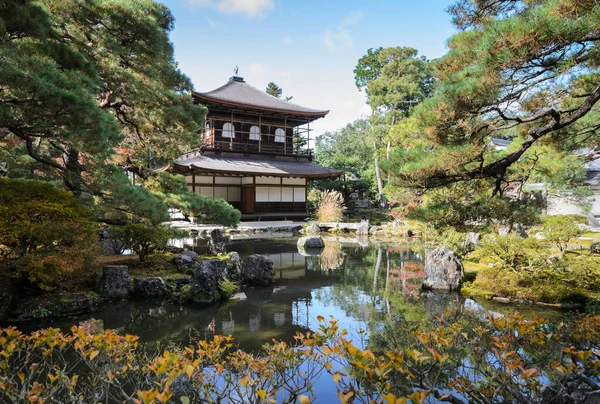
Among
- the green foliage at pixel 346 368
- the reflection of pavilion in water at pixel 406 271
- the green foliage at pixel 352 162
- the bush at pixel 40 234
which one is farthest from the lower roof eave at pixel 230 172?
the green foliage at pixel 346 368

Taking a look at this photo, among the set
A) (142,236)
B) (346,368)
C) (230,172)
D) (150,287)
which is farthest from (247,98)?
(346,368)

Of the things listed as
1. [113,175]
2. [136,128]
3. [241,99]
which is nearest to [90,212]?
[113,175]

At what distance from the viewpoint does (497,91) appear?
3.43 m

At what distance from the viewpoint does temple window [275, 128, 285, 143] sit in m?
20.1

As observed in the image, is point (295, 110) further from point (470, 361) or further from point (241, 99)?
point (470, 361)

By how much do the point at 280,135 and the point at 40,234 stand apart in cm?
1598

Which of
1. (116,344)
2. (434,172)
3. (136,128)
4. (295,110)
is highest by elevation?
(295,110)

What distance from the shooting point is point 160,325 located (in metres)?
5.07

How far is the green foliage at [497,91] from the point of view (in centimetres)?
294

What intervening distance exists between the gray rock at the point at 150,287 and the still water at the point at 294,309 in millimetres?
269

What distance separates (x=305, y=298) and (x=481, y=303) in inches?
111

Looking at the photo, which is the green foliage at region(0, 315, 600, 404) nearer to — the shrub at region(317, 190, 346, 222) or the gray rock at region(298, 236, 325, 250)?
the gray rock at region(298, 236, 325, 250)

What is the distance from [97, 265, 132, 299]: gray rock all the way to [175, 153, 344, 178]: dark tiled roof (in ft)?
31.3

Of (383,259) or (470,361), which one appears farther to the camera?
(383,259)
